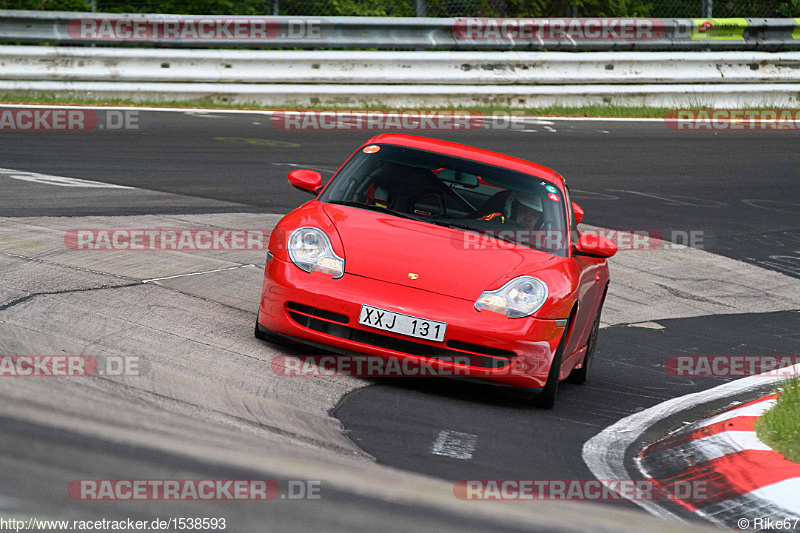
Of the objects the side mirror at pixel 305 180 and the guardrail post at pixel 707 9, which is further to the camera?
the guardrail post at pixel 707 9

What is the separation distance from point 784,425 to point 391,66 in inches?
540

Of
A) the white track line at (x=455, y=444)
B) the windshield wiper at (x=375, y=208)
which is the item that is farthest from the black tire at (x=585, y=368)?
the white track line at (x=455, y=444)

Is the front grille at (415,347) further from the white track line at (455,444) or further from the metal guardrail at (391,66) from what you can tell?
the metal guardrail at (391,66)

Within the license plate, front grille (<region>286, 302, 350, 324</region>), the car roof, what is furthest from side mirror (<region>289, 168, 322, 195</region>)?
the license plate

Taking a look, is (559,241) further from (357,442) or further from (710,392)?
(357,442)

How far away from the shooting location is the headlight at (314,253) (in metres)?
6.24

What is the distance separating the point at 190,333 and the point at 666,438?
2.74 meters

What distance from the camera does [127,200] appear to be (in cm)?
1106

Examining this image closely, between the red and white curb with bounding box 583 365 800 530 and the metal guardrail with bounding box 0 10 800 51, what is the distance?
12694 millimetres

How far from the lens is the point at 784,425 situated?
5.44 m

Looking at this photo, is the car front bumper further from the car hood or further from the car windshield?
the car windshield

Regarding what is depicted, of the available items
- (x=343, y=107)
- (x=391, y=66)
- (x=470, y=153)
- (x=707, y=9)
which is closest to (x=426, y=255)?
(x=470, y=153)

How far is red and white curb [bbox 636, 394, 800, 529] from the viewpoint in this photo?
458 cm

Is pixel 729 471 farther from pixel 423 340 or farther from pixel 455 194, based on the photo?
pixel 455 194
